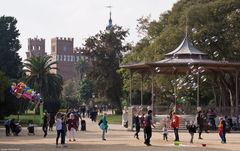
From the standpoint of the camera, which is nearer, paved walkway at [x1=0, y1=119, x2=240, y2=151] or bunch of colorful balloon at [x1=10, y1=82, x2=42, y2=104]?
paved walkway at [x1=0, y1=119, x2=240, y2=151]

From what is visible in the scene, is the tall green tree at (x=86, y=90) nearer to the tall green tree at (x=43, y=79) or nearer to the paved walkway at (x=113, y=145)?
the tall green tree at (x=43, y=79)

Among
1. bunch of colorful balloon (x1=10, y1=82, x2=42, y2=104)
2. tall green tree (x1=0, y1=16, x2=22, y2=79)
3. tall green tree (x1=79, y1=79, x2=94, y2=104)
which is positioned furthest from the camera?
tall green tree (x1=79, y1=79, x2=94, y2=104)

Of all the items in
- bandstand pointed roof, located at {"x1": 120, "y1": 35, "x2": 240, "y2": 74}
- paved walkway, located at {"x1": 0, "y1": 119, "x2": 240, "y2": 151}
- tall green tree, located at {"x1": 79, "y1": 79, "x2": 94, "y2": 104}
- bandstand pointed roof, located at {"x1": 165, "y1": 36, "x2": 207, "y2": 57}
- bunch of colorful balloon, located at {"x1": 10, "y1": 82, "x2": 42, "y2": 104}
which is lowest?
paved walkway, located at {"x1": 0, "y1": 119, "x2": 240, "y2": 151}

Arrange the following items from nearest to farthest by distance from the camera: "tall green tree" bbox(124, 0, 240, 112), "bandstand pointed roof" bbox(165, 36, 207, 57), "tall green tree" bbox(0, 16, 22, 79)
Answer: "bandstand pointed roof" bbox(165, 36, 207, 57) → "tall green tree" bbox(124, 0, 240, 112) → "tall green tree" bbox(0, 16, 22, 79)

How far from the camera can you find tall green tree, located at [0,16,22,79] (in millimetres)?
77375

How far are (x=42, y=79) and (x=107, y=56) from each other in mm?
11195

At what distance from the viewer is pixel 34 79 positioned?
78688 millimetres

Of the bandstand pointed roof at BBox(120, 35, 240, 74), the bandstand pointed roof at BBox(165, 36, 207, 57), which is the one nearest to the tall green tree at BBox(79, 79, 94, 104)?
the bandstand pointed roof at BBox(120, 35, 240, 74)

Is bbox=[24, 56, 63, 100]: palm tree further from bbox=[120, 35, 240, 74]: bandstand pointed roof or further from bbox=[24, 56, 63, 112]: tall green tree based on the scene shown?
bbox=[120, 35, 240, 74]: bandstand pointed roof

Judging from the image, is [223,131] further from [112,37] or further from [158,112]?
[112,37]

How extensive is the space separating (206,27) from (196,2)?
208 inches

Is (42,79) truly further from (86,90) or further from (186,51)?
(86,90)

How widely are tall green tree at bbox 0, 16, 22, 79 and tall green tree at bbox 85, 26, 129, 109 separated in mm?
11098

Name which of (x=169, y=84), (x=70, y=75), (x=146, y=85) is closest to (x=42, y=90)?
(x=146, y=85)
